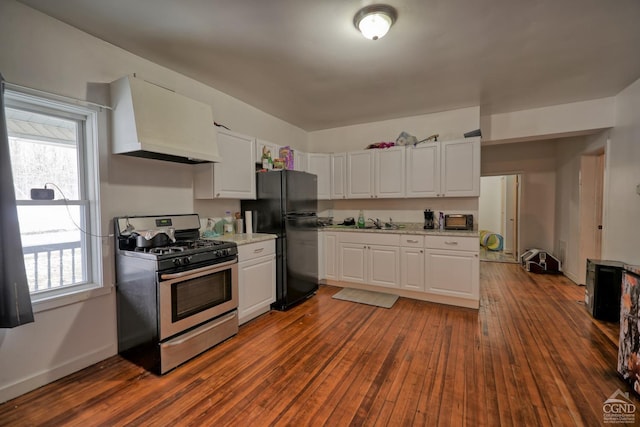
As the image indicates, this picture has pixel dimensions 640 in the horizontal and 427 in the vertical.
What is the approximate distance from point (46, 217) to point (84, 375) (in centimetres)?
123

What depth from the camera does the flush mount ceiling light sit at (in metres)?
1.89

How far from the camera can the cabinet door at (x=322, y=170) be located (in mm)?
4582

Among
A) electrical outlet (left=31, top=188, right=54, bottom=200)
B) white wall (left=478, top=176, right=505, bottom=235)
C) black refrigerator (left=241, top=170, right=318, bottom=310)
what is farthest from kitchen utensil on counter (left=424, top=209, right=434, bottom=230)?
white wall (left=478, top=176, right=505, bottom=235)

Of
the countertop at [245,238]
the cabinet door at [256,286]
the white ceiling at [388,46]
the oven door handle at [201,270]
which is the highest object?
the white ceiling at [388,46]

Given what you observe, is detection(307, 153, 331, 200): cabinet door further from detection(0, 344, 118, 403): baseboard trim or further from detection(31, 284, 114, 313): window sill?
detection(0, 344, 118, 403): baseboard trim

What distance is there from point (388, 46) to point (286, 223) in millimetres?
2082

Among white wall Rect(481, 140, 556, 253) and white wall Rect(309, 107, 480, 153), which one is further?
white wall Rect(481, 140, 556, 253)

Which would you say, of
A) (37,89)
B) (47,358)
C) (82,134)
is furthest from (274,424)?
(37,89)

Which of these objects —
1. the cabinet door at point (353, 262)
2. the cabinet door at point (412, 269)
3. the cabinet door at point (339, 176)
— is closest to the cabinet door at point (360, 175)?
the cabinet door at point (339, 176)

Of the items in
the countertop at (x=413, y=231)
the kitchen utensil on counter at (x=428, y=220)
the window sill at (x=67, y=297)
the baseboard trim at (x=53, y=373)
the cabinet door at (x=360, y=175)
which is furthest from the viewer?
the cabinet door at (x=360, y=175)

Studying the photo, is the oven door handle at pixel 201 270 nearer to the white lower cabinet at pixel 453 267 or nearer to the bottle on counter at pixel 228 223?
the bottle on counter at pixel 228 223

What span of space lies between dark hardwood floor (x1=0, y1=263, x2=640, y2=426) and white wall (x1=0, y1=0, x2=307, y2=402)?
0.17 meters

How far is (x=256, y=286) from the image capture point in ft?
10.1

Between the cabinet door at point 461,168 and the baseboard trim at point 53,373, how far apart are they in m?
4.08
